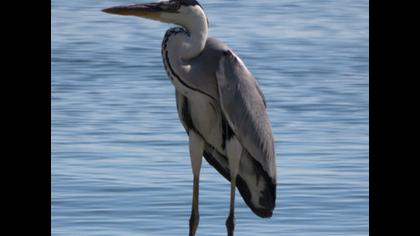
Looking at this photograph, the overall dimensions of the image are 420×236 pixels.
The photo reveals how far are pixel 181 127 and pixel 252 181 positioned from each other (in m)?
2.91

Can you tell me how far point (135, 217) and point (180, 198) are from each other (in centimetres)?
46

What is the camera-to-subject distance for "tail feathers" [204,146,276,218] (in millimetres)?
6379

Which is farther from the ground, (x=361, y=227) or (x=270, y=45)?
(x=361, y=227)

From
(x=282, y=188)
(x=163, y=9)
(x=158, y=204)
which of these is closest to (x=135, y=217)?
(x=158, y=204)

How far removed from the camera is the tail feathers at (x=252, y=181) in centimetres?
638

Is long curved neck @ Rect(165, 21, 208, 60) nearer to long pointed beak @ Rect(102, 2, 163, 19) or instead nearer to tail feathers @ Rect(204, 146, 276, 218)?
long pointed beak @ Rect(102, 2, 163, 19)

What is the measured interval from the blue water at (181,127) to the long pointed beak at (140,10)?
1.30m

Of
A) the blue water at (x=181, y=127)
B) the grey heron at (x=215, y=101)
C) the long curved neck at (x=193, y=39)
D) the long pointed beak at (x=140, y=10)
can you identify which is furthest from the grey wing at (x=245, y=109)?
the blue water at (x=181, y=127)

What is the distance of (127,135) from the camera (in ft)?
30.1

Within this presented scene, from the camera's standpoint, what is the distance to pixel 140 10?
5.91 metres

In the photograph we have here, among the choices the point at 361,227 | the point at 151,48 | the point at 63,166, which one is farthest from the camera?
the point at 151,48

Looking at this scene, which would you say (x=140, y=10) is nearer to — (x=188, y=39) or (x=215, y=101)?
(x=188, y=39)

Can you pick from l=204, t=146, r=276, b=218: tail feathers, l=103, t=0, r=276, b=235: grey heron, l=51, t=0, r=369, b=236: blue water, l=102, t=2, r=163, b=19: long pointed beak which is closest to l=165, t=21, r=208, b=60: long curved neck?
l=103, t=0, r=276, b=235: grey heron
